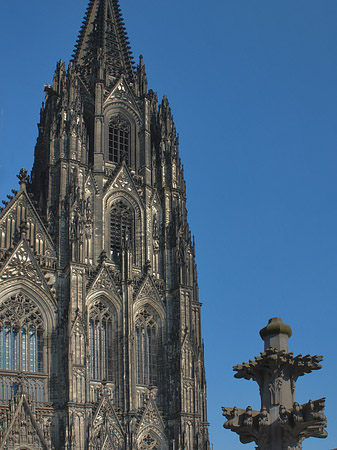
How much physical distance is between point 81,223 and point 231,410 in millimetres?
26061

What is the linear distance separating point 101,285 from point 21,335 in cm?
534

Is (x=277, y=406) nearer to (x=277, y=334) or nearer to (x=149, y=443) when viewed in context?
(x=277, y=334)

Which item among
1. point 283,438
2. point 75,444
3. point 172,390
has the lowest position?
point 283,438

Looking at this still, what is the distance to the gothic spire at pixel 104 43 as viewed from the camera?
164 feet

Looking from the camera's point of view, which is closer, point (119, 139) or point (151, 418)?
point (151, 418)

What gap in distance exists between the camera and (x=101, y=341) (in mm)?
41094

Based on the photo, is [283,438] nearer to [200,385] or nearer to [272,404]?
[272,404]

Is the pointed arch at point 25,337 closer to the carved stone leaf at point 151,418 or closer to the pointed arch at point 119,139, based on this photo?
the carved stone leaf at point 151,418

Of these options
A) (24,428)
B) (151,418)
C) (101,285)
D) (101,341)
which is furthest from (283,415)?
(101,285)

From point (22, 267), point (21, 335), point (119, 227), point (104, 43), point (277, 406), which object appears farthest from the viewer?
point (104, 43)

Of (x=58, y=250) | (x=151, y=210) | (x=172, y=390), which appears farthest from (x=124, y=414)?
(x=151, y=210)

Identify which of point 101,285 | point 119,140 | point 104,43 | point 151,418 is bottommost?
point 151,418

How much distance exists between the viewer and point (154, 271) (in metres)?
44.6

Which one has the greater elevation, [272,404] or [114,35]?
[114,35]
